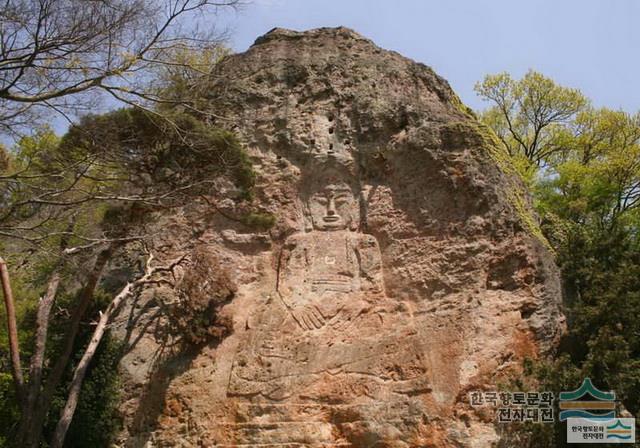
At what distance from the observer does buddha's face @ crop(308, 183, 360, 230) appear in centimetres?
1484

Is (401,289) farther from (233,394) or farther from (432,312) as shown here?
(233,394)

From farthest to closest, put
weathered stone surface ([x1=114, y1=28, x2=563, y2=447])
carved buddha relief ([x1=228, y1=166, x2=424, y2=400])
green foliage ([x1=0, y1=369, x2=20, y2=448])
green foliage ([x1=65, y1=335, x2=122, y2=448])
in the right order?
green foliage ([x1=0, y1=369, x2=20, y2=448]) → carved buddha relief ([x1=228, y1=166, x2=424, y2=400]) → green foliage ([x1=65, y1=335, x2=122, y2=448]) → weathered stone surface ([x1=114, y1=28, x2=563, y2=447])

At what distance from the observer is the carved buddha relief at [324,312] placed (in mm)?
12695

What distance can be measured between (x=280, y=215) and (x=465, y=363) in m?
4.98

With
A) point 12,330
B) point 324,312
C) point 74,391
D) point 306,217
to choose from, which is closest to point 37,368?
point 74,391

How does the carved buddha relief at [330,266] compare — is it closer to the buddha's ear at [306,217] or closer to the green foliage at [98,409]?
the buddha's ear at [306,217]

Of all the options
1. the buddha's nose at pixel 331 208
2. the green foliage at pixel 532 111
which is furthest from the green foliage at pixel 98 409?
the green foliage at pixel 532 111

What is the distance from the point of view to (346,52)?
16234mm

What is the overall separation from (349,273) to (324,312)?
1.03 meters

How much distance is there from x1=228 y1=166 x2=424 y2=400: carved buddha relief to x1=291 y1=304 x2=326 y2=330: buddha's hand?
2cm

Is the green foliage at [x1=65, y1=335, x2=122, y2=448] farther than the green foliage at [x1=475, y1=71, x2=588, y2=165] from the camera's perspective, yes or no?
No

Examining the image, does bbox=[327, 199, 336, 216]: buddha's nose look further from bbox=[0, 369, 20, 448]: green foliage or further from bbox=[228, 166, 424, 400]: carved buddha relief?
bbox=[0, 369, 20, 448]: green foliage

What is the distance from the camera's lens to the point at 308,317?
44.3 ft

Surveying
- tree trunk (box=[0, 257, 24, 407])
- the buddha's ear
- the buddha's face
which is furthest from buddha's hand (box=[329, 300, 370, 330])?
tree trunk (box=[0, 257, 24, 407])
